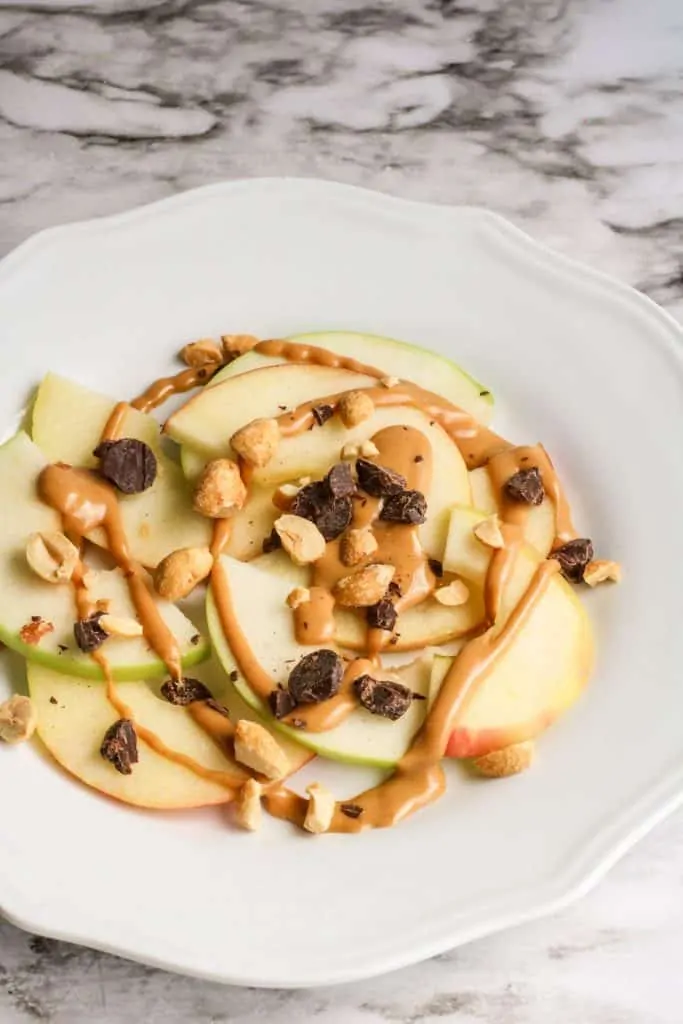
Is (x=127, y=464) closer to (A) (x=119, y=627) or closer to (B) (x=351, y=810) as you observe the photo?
(A) (x=119, y=627)

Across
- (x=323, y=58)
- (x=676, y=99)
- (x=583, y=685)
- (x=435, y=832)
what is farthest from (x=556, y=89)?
(x=435, y=832)

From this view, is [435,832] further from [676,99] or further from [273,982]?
[676,99]

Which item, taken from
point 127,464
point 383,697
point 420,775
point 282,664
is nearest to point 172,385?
point 127,464

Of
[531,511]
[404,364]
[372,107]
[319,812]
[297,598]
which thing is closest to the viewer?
[319,812]

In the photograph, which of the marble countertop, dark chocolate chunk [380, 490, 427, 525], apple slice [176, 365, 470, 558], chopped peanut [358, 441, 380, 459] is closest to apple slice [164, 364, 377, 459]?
apple slice [176, 365, 470, 558]

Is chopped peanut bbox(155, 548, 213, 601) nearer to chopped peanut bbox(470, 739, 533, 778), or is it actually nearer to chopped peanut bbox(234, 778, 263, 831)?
chopped peanut bbox(234, 778, 263, 831)

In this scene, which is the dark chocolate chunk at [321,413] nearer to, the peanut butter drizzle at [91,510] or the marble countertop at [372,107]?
the peanut butter drizzle at [91,510]
